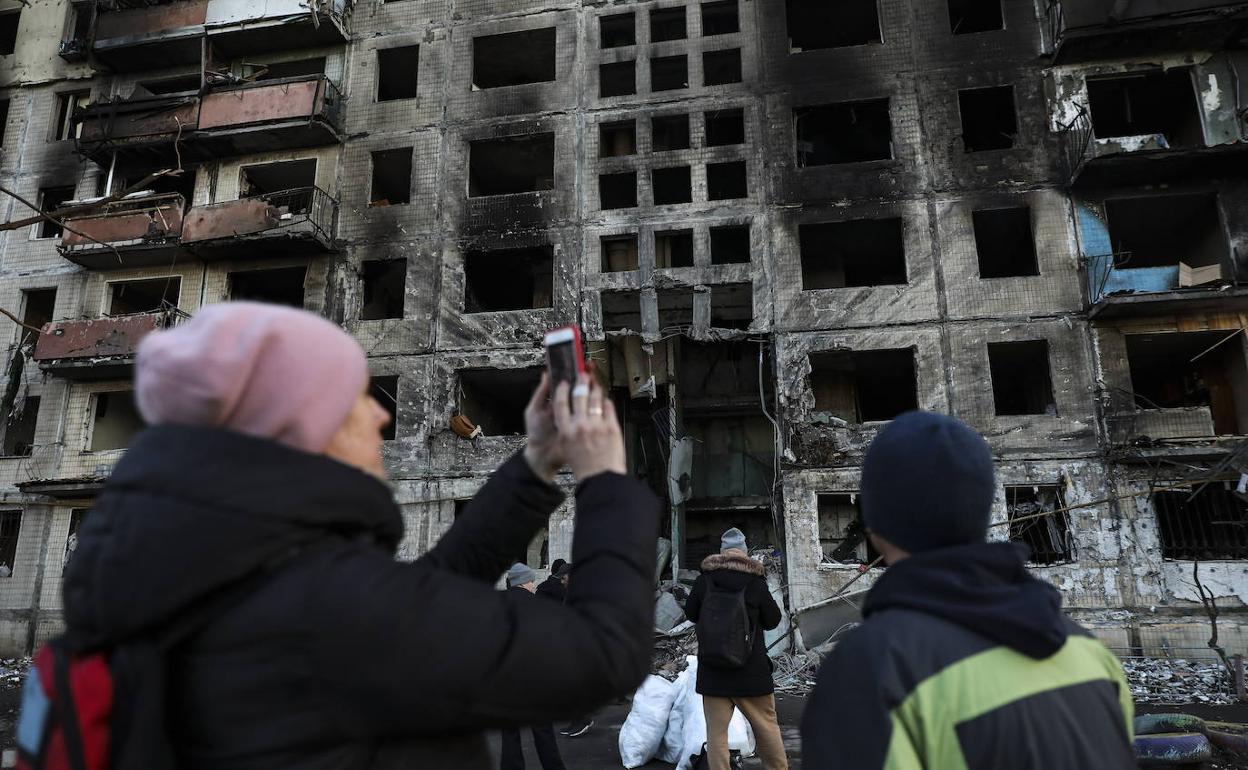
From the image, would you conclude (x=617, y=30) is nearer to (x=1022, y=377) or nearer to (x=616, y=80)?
(x=616, y=80)

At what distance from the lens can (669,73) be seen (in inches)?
721

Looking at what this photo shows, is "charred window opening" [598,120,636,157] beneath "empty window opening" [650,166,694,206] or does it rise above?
above

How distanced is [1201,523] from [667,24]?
16.2 meters

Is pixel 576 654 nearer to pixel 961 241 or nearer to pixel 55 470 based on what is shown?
pixel 961 241

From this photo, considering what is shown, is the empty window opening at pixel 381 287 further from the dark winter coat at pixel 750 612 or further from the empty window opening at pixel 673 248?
the dark winter coat at pixel 750 612

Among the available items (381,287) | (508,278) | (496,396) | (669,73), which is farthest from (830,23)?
(381,287)

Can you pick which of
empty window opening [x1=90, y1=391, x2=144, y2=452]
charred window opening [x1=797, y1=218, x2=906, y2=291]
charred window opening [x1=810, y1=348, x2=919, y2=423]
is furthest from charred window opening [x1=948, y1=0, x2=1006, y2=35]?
empty window opening [x1=90, y1=391, x2=144, y2=452]

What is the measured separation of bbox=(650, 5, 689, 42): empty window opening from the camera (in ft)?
58.3

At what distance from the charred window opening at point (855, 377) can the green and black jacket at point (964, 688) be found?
1420cm

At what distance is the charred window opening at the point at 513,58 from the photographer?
1878 centimetres

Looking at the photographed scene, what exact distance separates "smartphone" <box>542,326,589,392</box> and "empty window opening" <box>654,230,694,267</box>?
1521cm

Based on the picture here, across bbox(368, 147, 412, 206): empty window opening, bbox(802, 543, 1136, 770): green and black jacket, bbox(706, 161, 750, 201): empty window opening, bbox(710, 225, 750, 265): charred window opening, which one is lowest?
bbox(802, 543, 1136, 770): green and black jacket

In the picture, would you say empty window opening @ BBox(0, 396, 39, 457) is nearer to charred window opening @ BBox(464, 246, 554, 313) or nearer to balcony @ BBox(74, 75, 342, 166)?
balcony @ BBox(74, 75, 342, 166)

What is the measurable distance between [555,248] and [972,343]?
9279 millimetres
